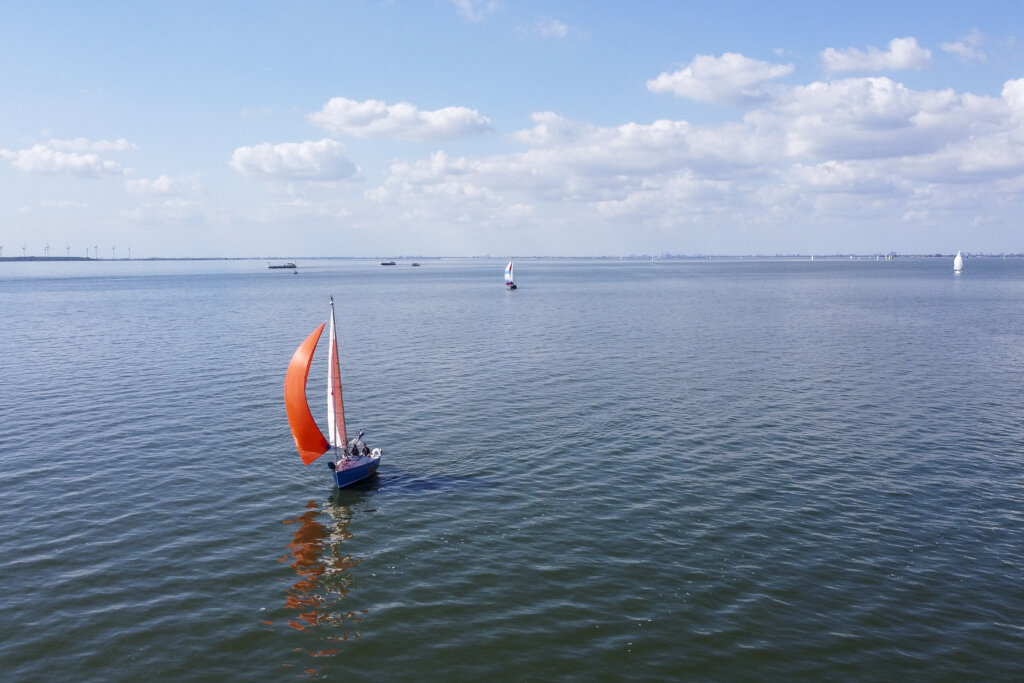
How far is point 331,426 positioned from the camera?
115 feet

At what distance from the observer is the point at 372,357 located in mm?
73062

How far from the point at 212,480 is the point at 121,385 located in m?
29.3

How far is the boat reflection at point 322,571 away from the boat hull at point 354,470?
1.29 m

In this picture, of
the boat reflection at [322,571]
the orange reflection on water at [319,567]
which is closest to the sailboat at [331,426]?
the boat reflection at [322,571]

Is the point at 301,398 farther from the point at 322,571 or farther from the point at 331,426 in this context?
the point at 322,571

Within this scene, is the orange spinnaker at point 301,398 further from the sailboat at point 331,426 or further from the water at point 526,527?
the water at point 526,527

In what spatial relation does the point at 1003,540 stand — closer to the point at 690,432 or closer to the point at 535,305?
the point at 690,432

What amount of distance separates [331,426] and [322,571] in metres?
10.7

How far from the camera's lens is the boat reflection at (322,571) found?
22.2 m

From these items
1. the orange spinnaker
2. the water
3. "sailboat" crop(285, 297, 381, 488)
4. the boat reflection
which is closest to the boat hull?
"sailboat" crop(285, 297, 381, 488)

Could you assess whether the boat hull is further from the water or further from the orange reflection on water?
the orange reflection on water

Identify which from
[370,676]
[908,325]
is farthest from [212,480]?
[908,325]

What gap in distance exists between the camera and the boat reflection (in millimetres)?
22250

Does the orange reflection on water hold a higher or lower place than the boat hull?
lower
